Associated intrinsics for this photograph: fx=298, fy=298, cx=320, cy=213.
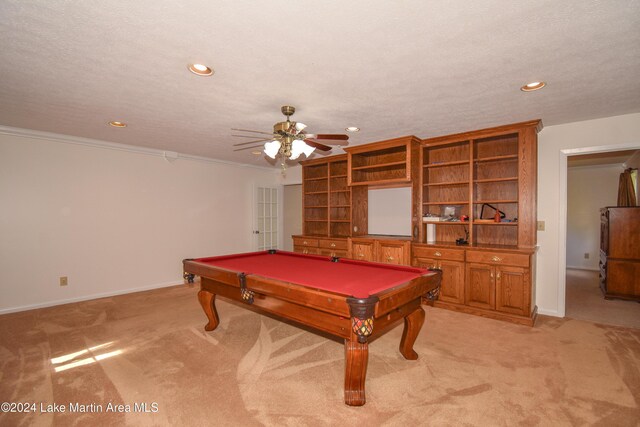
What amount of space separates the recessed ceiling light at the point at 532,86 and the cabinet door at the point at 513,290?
1911mm

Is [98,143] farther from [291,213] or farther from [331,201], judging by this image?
[291,213]

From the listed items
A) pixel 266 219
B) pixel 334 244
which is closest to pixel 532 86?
pixel 334 244

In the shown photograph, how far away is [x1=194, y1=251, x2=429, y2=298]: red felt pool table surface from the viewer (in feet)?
7.07

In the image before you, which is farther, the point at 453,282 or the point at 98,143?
the point at 98,143

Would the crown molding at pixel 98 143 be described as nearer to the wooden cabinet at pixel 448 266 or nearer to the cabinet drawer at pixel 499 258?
the wooden cabinet at pixel 448 266

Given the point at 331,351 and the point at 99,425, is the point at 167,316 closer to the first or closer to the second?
the point at 99,425

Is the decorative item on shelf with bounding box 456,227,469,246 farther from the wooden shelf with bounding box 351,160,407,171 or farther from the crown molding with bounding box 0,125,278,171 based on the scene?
the crown molding with bounding box 0,125,278,171

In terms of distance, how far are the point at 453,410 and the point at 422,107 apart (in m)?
2.61

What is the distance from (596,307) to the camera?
12.9 feet

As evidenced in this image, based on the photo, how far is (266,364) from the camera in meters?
2.48

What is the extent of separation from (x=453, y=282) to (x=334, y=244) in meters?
2.03

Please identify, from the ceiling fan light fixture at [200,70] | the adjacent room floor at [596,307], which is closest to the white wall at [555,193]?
the adjacent room floor at [596,307]

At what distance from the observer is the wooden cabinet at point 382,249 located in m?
4.18

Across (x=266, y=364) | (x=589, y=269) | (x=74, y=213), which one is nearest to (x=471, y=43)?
(x=266, y=364)
